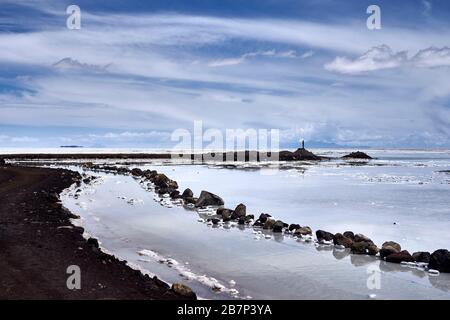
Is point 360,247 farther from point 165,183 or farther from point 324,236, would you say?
point 165,183

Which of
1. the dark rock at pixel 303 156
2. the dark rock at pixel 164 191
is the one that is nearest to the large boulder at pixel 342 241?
the dark rock at pixel 164 191

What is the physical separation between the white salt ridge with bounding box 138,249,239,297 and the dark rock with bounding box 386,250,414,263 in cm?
476

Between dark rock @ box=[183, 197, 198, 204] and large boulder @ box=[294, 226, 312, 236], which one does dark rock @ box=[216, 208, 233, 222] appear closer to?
large boulder @ box=[294, 226, 312, 236]

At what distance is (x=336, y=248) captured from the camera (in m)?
13.7

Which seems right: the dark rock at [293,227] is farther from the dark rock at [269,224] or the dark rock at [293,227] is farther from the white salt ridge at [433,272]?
the white salt ridge at [433,272]

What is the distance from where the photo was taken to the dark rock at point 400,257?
11.9m

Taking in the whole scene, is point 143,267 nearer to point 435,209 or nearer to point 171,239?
point 171,239

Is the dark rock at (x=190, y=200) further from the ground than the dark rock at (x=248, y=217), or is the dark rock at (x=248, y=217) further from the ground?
the dark rock at (x=190, y=200)

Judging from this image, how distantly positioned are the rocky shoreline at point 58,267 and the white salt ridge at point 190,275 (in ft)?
2.95

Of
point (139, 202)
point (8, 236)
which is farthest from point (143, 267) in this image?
point (139, 202)

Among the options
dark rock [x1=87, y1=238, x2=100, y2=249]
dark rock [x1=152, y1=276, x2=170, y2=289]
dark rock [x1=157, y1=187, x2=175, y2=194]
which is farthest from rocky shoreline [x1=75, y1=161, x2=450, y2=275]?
dark rock [x1=157, y1=187, x2=175, y2=194]

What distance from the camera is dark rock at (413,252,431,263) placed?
11.7 m

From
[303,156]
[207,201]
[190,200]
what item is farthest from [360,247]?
[303,156]
